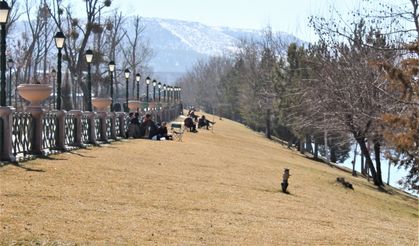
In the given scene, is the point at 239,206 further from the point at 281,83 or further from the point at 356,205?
the point at 281,83

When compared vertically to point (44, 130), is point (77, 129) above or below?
below

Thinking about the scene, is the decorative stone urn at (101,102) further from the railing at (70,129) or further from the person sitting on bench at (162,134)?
the railing at (70,129)

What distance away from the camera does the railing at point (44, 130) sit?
14750mm

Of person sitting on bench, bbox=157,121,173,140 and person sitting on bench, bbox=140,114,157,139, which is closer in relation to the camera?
person sitting on bench, bbox=140,114,157,139

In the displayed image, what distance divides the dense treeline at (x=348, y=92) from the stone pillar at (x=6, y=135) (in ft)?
29.6

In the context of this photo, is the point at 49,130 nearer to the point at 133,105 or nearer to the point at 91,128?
the point at 91,128

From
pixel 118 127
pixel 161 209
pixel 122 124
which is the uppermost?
pixel 122 124

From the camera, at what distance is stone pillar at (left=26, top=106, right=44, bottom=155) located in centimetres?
1688

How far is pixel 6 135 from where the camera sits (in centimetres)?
1466

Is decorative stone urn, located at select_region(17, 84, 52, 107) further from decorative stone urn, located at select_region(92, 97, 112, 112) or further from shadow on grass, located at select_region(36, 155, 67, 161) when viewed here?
decorative stone urn, located at select_region(92, 97, 112, 112)

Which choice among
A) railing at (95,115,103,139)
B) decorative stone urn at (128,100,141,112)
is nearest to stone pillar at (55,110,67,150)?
railing at (95,115,103,139)

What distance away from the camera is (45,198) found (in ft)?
36.3

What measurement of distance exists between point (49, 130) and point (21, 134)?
2.52 meters

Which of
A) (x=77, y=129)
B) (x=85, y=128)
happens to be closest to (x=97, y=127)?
(x=85, y=128)
